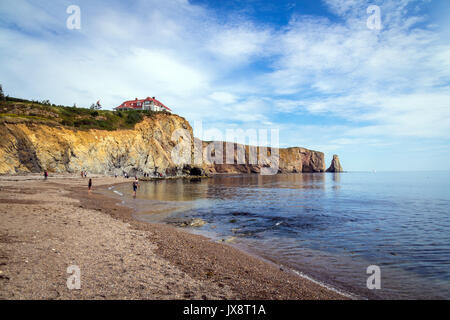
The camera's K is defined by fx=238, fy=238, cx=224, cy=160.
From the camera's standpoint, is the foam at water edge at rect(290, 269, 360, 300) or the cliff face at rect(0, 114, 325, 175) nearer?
the foam at water edge at rect(290, 269, 360, 300)

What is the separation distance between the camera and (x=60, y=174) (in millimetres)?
42156

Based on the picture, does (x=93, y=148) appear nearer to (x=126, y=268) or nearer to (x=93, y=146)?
(x=93, y=146)

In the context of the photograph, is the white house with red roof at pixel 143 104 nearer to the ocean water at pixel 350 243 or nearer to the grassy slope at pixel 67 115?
the grassy slope at pixel 67 115

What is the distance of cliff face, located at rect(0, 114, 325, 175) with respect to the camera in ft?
123

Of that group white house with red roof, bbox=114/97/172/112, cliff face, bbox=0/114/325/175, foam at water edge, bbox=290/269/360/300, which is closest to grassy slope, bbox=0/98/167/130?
cliff face, bbox=0/114/325/175

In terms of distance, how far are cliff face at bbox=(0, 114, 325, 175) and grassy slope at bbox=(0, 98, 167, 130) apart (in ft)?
6.61

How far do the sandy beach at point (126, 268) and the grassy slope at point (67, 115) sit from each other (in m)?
42.3

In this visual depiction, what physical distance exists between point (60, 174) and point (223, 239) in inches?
1650

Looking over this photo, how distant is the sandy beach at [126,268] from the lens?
197 inches

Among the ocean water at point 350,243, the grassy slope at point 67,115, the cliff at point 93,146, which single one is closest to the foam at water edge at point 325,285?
the ocean water at point 350,243

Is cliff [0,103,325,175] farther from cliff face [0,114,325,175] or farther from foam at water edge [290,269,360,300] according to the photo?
foam at water edge [290,269,360,300]

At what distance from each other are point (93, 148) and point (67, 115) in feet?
43.5
